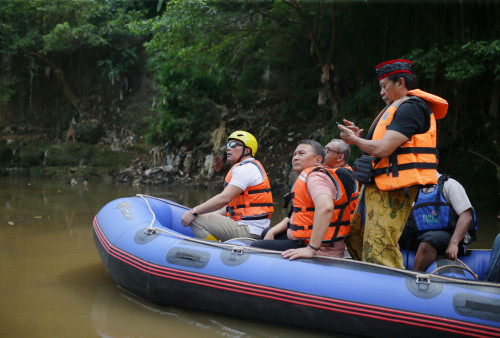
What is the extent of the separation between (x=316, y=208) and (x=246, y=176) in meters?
0.98

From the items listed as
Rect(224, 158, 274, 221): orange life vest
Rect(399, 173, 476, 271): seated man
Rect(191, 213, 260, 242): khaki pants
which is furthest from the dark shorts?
Rect(191, 213, 260, 242): khaki pants

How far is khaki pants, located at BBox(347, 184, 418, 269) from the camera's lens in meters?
2.82

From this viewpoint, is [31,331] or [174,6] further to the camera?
[174,6]

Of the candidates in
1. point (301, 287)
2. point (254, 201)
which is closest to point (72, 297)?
point (254, 201)

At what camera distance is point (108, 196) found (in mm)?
9336

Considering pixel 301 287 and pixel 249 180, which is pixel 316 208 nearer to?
pixel 301 287

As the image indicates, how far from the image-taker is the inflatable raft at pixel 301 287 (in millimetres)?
2668

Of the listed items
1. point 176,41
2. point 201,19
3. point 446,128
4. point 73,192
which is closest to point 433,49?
point 446,128

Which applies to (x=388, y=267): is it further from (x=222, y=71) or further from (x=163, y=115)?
(x=163, y=115)

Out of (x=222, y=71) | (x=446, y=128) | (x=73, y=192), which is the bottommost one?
(x=73, y=192)

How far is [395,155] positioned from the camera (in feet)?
9.08

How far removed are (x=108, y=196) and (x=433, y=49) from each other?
20.2ft

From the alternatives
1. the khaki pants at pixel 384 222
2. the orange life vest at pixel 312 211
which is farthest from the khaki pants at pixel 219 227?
the khaki pants at pixel 384 222

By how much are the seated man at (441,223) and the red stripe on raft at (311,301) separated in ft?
2.06
